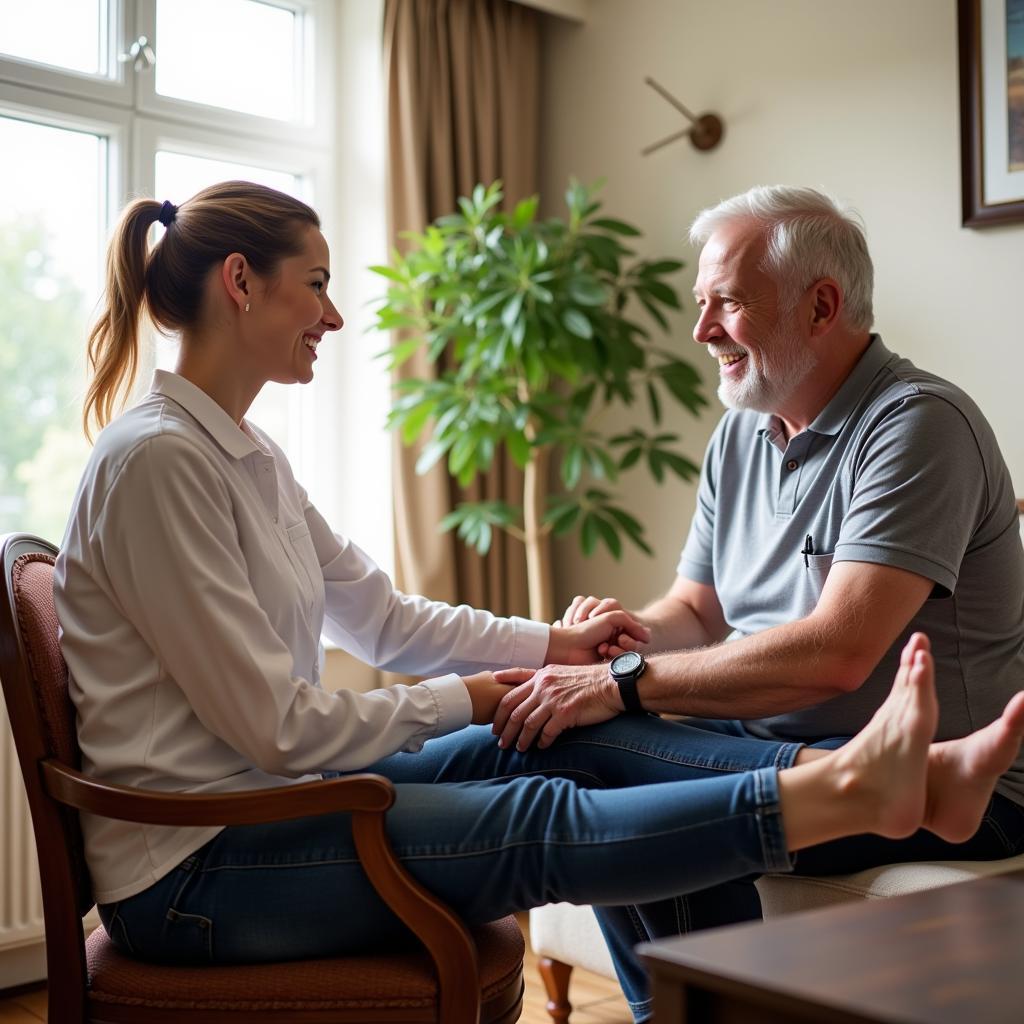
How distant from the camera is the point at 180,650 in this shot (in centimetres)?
144

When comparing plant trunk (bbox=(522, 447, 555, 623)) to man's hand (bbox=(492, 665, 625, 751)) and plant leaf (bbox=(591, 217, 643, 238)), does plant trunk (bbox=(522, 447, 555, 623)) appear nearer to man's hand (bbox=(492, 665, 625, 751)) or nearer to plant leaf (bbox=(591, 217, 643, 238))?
plant leaf (bbox=(591, 217, 643, 238))

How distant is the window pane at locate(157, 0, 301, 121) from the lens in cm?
332

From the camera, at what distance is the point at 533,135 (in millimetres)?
3838

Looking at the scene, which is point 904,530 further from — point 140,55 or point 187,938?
point 140,55

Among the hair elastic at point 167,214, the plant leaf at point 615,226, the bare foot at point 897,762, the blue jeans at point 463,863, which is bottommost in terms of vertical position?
the blue jeans at point 463,863

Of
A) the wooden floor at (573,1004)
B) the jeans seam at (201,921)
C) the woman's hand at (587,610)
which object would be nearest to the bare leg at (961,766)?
the jeans seam at (201,921)

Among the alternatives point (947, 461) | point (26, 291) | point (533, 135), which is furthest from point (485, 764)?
point (533, 135)

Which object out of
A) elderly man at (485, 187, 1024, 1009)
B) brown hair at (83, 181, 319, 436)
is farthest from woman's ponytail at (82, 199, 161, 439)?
elderly man at (485, 187, 1024, 1009)

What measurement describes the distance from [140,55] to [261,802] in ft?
7.96

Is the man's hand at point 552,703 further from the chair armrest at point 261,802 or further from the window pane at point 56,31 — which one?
the window pane at point 56,31

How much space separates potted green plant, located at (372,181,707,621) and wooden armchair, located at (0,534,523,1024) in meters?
1.76

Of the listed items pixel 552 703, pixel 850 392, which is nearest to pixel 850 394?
pixel 850 392

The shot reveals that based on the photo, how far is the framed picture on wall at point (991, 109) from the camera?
2789 mm

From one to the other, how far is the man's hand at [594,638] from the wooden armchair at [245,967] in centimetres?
65
